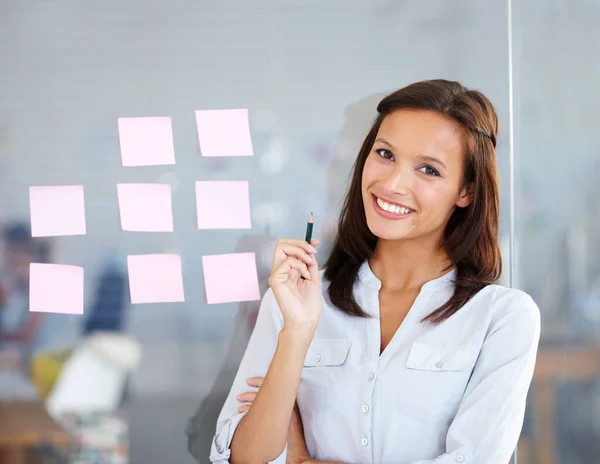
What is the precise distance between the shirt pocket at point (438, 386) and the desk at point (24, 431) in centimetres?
82

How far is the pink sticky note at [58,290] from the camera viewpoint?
1.76 metres

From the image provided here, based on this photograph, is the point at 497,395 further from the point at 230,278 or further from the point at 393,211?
the point at 230,278

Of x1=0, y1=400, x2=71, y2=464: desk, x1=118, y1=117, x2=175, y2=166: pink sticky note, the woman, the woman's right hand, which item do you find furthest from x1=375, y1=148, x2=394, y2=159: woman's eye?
x1=0, y1=400, x2=71, y2=464: desk

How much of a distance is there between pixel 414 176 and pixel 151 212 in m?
0.63

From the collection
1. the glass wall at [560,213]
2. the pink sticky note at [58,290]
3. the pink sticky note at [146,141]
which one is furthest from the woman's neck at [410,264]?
the pink sticky note at [58,290]

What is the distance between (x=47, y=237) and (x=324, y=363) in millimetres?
712

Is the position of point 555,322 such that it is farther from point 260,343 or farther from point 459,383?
point 260,343

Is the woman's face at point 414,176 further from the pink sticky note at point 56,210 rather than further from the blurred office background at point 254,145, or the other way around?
the pink sticky note at point 56,210

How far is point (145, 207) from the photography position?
1764mm

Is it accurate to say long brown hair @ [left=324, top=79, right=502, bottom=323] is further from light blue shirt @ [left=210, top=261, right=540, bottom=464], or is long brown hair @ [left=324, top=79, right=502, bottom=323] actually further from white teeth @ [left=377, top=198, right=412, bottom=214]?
white teeth @ [left=377, top=198, right=412, bottom=214]

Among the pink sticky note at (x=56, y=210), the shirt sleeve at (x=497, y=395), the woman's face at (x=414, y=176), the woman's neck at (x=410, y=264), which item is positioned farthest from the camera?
the pink sticky note at (x=56, y=210)

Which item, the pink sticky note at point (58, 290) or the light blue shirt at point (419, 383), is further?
the pink sticky note at point (58, 290)

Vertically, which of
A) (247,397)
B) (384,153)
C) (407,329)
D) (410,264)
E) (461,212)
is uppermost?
(384,153)

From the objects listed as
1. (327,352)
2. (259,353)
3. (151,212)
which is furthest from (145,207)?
(327,352)
